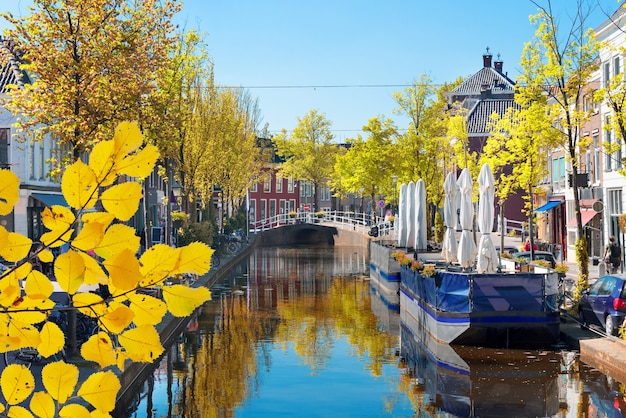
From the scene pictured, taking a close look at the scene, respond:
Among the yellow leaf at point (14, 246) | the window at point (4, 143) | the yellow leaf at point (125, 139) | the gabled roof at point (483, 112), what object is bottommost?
the yellow leaf at point (14, 246)

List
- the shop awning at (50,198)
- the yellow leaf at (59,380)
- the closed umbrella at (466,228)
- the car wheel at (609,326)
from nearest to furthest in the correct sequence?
1. the yellow leaf at (59,380)
2. the car wheel at (609,326)
3. the closed umbrella at (466,228)
4. the shop awning at (50,198)

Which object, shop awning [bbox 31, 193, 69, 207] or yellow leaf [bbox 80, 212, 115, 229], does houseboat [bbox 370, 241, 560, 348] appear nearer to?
yellow leaf [bbox 80, 212, 115, 229]

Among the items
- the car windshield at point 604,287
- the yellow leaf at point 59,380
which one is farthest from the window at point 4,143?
the yellow leaf at point 59,380

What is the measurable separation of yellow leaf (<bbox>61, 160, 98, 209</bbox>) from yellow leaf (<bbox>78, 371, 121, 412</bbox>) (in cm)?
41

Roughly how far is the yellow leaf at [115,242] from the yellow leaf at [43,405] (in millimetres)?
401

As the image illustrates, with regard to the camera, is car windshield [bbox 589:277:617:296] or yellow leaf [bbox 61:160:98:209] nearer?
yellow leaf [bbox 61:160:98:209]

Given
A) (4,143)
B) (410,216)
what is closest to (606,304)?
(410,216)

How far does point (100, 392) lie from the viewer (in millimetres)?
1755

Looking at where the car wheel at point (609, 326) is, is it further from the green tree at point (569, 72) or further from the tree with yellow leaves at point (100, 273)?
the tree with yellow leaves at point (100, 273)

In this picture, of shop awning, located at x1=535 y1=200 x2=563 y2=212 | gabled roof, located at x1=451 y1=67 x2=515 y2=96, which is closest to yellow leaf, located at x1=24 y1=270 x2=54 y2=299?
shop awning, located at x1=535 y1=200 x2=563 y2=212

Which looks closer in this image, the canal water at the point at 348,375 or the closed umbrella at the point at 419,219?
the canal water at the point at 348,375

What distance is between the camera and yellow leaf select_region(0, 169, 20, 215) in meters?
1.64

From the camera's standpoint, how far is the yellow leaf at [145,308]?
5.53 feet

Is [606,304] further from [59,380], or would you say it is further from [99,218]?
[99,218]
